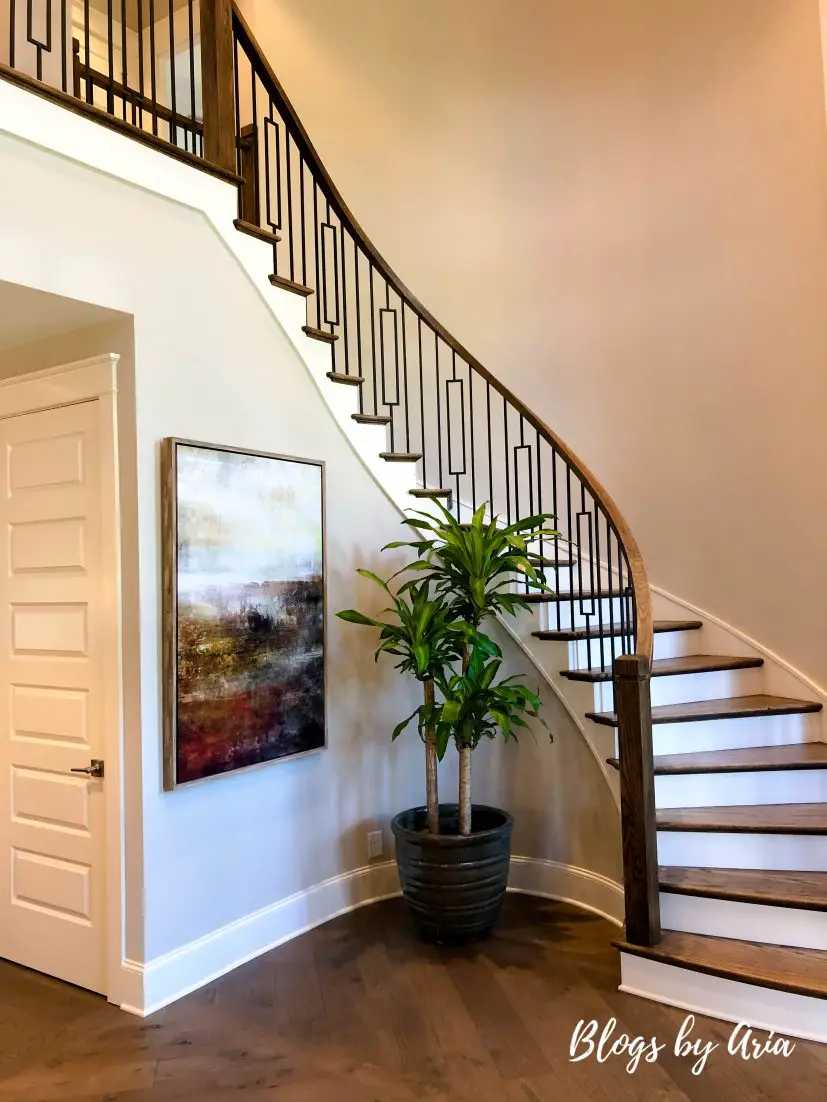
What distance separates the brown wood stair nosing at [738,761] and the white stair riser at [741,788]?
27mm

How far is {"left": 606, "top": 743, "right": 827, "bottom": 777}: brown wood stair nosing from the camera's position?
10.4 ft

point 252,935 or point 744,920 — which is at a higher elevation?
point 744,920

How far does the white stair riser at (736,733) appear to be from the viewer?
340cm

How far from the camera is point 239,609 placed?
123 inches

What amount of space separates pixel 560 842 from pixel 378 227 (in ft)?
12.4

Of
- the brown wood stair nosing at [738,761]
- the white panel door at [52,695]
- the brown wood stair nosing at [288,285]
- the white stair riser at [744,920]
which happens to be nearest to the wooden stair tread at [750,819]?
the brown wood stair nosing at [738,761]

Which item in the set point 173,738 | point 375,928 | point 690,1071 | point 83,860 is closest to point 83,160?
point 173,738

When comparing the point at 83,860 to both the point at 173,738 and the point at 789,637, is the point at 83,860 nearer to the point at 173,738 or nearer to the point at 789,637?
the point at 173,738

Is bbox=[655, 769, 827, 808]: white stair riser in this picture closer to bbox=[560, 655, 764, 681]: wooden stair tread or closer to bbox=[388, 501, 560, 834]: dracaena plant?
bbox=[560, 655, 764, 681]: wooden stair tread

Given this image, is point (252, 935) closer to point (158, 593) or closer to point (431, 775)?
point (431, 775)

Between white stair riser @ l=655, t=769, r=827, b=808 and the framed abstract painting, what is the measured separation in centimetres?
143

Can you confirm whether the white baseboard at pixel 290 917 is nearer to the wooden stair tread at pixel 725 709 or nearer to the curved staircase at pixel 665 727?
the curved staircase at pixel 665 727

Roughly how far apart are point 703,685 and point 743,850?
0.96 meters

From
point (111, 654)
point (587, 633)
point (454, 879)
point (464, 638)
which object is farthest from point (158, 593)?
point (587, 633)
